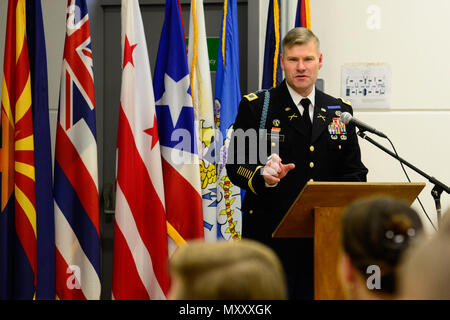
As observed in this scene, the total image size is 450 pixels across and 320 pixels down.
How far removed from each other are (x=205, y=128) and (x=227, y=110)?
0.68 ft

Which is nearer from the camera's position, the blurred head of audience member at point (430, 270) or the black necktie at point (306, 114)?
the blurred head of audience member at point (430, 270)

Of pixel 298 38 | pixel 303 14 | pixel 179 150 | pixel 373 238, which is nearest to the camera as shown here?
pixel 373 238

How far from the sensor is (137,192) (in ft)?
11.3

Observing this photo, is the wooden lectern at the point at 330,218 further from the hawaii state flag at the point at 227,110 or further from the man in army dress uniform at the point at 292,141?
the hawaii state flag at the point at 227,110

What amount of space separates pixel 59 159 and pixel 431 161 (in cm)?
234

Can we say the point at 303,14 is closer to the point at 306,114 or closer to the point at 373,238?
the point at 306,114

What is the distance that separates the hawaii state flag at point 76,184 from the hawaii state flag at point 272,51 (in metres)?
1.09

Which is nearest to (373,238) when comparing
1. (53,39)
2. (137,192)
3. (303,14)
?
(137,192)

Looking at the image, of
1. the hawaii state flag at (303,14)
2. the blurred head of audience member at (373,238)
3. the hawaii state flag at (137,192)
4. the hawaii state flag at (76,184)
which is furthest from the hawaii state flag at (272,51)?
the blurred head of audience member at (373,238)

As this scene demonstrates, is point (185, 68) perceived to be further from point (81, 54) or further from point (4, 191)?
point (4, 191)

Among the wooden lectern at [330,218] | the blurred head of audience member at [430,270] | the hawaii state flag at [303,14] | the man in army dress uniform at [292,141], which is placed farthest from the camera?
the hawaii state flag at [303,14]

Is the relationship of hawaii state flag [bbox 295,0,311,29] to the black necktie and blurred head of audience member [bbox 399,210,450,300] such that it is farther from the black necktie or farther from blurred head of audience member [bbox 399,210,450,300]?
blurred head of audience member [bbox 399,210,450,300]

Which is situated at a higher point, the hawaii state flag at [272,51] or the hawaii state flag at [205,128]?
the hawaii state flag at [272,51]

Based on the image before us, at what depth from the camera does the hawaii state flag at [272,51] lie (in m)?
3.79
